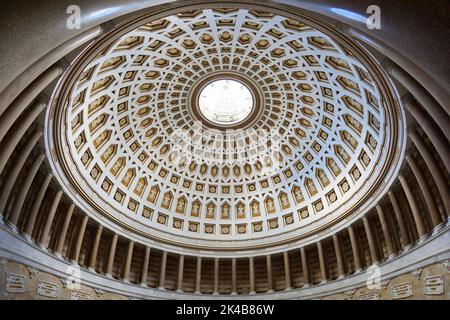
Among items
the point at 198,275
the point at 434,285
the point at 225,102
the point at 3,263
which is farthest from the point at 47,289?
the point at 225,102

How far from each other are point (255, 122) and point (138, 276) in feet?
50.4

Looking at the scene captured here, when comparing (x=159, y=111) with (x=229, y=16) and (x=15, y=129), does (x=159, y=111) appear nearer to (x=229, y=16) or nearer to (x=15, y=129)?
(x=229, y=16)

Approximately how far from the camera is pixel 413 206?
61.6ft

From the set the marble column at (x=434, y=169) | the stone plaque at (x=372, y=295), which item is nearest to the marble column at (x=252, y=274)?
the stone plaque at (x=372, y=295)

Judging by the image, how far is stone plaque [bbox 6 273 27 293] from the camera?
52.1 feet

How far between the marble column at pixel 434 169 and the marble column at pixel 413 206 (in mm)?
2146

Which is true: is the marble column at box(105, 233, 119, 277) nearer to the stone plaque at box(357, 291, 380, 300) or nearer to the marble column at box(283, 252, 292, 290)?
the marble column at box(283, 252, 292, 290)

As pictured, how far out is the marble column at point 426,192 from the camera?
16875 mm

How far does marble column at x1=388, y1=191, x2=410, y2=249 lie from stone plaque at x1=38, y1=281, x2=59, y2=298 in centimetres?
1902

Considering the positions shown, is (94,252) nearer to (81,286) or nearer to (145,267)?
(81,286)

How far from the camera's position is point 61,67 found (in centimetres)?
1451

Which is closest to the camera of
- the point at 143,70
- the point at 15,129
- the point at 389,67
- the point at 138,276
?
the point at 389,67

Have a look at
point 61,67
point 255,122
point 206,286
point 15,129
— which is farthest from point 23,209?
point 255,122

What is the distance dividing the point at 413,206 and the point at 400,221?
5.85 ft
